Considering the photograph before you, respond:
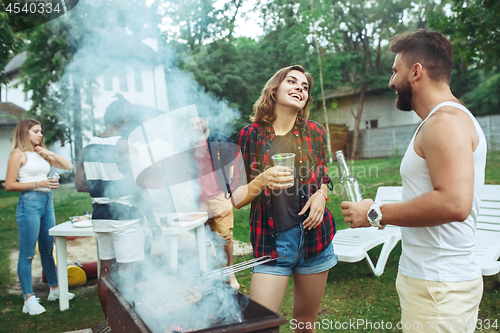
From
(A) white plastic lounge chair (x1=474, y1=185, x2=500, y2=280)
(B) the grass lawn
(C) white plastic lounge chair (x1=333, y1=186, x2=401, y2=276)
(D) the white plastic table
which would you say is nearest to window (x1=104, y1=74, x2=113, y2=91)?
(D) the white plastic table

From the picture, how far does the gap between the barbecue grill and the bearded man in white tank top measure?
2.17 feet

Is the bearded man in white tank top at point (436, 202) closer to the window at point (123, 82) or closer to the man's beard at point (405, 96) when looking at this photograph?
the man's beard at point (405, 96)

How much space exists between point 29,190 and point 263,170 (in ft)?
10.3

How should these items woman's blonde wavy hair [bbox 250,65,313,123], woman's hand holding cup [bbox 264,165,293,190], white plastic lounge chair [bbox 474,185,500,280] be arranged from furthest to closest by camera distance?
1. white plastic lounge chair [bbox 474,185,500,280]
2. woman's blonde wavy hair [bbox 250,65,313,123]
3. woman's hand holding cup [bbox 264,165,293,190]

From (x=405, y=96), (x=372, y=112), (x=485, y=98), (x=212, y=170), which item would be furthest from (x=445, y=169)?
(x=485, y=98)

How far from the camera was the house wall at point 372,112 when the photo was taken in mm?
19734

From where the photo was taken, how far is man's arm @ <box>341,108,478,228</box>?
49.5 inches

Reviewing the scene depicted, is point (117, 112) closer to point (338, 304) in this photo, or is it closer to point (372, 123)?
point (338, 304)

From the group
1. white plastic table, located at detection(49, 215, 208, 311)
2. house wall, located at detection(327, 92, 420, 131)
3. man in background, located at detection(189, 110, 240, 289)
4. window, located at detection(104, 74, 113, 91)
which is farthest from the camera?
house wall, located at detection(327, 92, 420, 131)

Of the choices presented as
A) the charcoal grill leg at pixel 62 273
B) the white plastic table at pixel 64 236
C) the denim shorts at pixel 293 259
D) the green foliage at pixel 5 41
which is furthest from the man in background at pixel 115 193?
the green foliage at pixel 5 41

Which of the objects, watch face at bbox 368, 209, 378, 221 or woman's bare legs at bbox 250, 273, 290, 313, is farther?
woman's bare legs at bbox 250, 273, 290, 313

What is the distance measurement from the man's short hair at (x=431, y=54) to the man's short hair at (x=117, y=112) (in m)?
2.23

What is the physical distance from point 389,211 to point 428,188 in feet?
0.65

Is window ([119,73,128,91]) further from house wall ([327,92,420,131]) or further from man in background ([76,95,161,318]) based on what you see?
house wall ([327,92,420,131])
